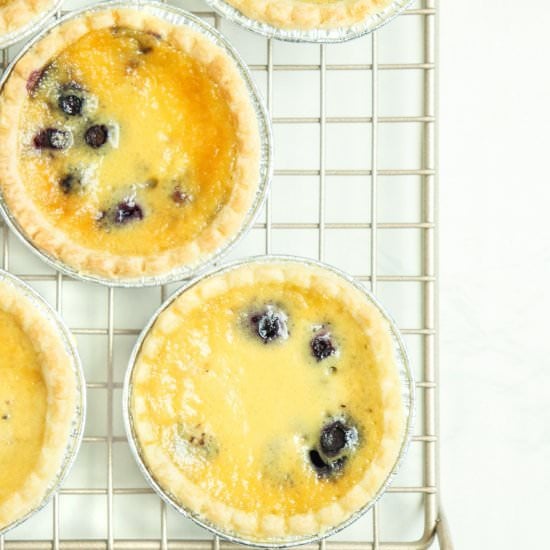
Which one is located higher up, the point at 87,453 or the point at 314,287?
the point at 314,287

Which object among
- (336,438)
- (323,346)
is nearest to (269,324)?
(323,346)

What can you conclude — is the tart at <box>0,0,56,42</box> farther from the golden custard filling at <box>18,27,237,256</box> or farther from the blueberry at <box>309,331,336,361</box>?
the blueberry at <box>309,331,336,361</box>

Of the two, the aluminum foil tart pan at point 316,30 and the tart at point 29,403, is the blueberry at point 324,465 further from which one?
the aluminum foil tart pan at point 316,30

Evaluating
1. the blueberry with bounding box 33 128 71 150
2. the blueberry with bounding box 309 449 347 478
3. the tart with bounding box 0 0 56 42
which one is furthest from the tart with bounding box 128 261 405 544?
the tart with bounding box 0 0 56 42

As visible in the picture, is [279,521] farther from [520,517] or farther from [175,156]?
[175,156]

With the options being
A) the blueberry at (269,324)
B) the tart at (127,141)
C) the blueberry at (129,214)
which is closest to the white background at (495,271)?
the blueberry at (269,324)

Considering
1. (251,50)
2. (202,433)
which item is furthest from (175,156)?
(202,433)

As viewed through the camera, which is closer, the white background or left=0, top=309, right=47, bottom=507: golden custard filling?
left=0, top=309, right=47, bottom=507: golden custard filling
